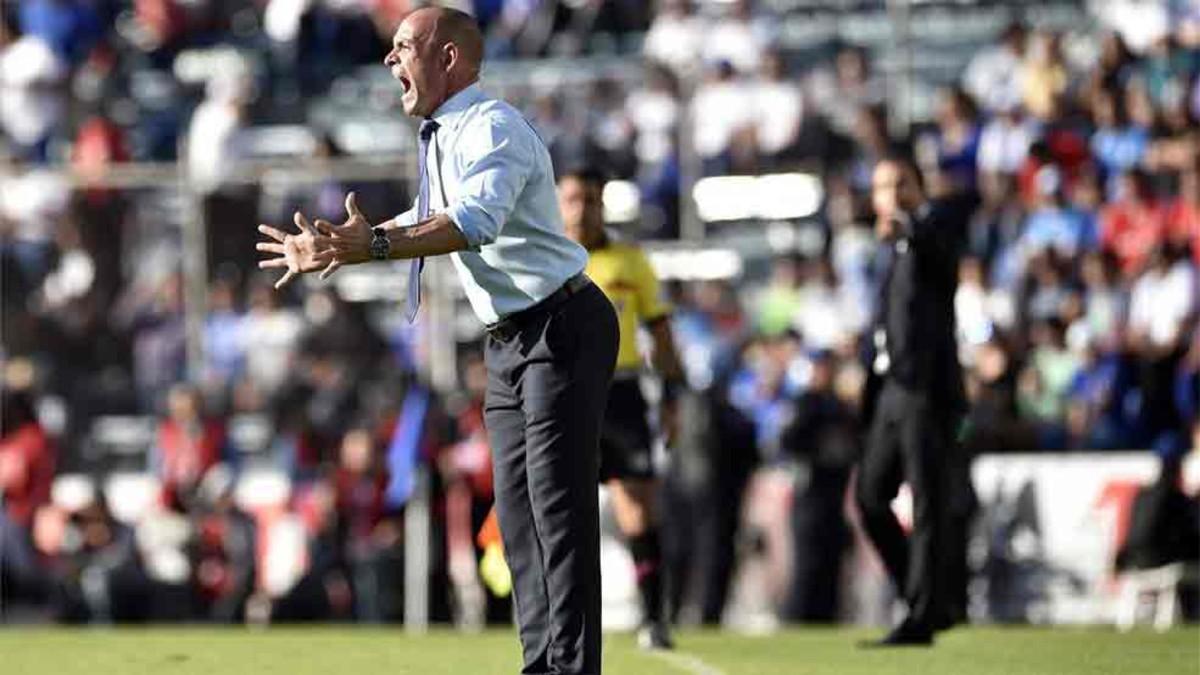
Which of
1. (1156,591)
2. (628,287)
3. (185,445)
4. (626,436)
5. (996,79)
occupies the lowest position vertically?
(1156,591)

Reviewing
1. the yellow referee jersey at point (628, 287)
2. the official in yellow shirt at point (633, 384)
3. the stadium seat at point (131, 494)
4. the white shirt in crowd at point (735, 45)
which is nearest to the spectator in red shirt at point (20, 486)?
the stadium seat at point (131, 494)

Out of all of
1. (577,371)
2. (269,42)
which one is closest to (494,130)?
(577,371)

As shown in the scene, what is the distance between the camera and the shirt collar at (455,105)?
28.0 ft

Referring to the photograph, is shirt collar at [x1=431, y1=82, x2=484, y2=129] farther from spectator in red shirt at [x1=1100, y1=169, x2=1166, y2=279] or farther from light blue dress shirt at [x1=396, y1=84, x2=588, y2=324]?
spectator in red shirt at [x1=1100, y1=169, x2=1166, y2=279]

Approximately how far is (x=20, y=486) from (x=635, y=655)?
28.8ft

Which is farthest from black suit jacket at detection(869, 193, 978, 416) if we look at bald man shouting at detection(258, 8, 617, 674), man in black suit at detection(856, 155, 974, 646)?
bald man shouting at detection(258, 8, 617, 674)

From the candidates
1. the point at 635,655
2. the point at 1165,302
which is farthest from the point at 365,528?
the point at 635,655

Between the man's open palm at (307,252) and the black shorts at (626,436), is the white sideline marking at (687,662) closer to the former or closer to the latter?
the black shorts at (626,436)

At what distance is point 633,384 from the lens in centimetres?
1347

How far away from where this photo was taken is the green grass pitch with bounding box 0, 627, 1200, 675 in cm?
1138

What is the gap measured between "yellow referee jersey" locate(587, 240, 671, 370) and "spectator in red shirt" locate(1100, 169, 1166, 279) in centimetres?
717

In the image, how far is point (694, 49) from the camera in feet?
72.7

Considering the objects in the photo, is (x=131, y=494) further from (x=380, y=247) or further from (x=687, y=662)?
(x=380, y=247)

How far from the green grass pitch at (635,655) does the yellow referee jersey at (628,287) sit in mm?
1456
